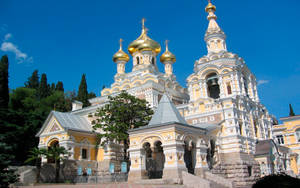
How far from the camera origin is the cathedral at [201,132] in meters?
15.3

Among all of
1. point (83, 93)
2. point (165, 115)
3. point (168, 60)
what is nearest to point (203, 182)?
point (165, 115)

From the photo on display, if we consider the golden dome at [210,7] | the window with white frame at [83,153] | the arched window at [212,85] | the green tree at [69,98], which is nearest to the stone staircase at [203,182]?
the window with white frame at [83,153]

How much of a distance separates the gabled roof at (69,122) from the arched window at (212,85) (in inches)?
455

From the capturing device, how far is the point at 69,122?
23.1 m

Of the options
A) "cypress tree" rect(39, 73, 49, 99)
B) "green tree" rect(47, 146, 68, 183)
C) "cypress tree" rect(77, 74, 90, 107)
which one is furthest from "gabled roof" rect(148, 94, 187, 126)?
"cypress tree" rect(39, 73, 49, 99)

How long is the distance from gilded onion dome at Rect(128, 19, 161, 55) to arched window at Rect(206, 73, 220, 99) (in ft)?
33.2

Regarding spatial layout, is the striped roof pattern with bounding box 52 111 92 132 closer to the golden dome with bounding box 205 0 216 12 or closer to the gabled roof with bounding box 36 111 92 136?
the gabled roof with bounding box 36 111 92 136

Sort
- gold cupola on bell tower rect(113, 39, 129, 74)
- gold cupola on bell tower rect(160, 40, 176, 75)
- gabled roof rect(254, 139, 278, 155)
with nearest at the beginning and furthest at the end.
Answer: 1. gabled roof rect(254, 139, 278, 155)
2. gold cupola on bell tower rect(160, 40, 176, 75)
3. gold cupola on bell tower rect(113, 39, 129, 74)

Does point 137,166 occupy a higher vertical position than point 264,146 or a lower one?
lower

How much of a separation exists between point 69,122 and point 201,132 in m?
11.5

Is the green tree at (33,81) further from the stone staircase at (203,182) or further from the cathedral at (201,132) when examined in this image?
the stone staircase at (203,182)

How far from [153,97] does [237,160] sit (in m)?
10.3

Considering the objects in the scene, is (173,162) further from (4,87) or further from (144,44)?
(144,44)

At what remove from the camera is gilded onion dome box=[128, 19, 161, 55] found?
33.8m
